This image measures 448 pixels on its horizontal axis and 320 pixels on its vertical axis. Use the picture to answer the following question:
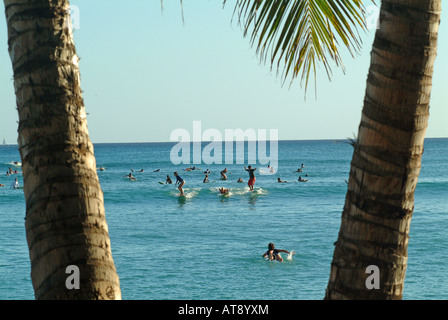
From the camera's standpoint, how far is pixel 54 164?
2.42 metres

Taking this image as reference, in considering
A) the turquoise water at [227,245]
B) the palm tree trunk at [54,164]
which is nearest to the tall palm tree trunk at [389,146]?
the palm tree trunk at [54,164]

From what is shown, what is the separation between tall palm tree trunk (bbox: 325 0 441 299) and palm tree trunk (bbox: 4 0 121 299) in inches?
44.2

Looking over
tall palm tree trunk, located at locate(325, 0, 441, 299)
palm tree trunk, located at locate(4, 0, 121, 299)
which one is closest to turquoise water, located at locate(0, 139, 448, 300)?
tall palm tree trunk, located at locate(325, 0, 441, 299)

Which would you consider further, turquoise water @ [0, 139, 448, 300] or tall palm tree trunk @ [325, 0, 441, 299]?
turquoise water @ [0, 139, 448, 300]

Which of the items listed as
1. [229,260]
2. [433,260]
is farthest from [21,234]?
[433,260]

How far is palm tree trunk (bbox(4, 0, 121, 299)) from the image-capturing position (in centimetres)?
240

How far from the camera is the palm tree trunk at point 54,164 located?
2402mm

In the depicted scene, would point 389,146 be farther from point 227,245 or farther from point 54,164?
point 227,245

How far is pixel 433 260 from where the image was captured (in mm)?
19141

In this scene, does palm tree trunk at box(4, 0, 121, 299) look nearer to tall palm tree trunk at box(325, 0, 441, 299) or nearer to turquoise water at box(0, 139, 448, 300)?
tall palm tree trunk at box(325, 0, 441, 299)

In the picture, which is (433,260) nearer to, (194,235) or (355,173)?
(194,235)

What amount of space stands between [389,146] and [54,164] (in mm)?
1451

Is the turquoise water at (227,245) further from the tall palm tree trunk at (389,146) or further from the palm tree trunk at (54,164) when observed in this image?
the palm tree trunk at (54,164)

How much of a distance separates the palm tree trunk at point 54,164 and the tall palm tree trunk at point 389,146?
1.12 meters
